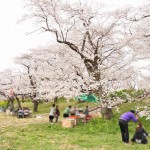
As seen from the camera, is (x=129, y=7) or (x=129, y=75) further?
(x=129, y=75)

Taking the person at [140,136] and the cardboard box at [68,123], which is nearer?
the person at [140,136]

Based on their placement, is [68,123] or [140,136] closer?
[140,136]

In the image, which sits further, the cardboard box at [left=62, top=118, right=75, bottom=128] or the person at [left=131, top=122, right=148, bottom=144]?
the cardboard box at [left=62, top=118, right=75, bottom=128]

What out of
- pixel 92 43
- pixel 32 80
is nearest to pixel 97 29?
pixel 92 43

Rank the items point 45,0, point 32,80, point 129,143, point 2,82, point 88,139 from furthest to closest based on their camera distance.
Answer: point 2,82, point 32,80, point 45,0, point 88,139, point 129,143

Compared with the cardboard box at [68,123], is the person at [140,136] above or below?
below

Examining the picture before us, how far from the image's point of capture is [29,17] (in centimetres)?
2105

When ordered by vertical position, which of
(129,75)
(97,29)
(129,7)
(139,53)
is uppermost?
(129,7)

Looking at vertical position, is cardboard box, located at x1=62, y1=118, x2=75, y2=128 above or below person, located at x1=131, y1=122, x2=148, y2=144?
above

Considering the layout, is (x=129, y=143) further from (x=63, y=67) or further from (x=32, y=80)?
(x=32, y=80)

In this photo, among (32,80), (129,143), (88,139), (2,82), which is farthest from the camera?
(2,82)

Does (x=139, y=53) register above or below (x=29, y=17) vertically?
below

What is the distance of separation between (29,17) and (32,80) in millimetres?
24911

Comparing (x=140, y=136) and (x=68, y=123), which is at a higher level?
(x=68, y=123)
